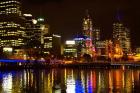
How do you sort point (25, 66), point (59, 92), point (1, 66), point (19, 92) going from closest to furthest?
1. point (59, 92)
2. point (19, 92)
3. point (1, 66)
4. point (25, 66)

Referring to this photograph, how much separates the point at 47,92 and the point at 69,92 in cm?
288

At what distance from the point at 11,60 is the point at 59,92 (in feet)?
440

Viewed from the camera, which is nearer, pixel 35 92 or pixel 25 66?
pixel 35 92

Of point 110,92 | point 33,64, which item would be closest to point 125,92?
point 110,92

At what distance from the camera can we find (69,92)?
51.2 m

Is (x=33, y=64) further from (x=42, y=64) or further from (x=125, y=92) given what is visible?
(x=125, y=92)

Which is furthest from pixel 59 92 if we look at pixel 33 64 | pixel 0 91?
pixel 33 64

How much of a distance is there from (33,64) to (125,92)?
484 feet

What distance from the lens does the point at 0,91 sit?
5453cm

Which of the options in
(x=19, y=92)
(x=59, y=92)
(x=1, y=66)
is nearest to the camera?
(x=59, y=92)

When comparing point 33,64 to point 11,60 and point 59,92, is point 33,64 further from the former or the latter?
point 59,92

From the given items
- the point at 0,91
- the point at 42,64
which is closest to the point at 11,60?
the point at 42,64

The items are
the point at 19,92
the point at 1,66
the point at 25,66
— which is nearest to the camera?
the point at 19,92

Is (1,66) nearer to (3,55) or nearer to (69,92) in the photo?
(3,55)
